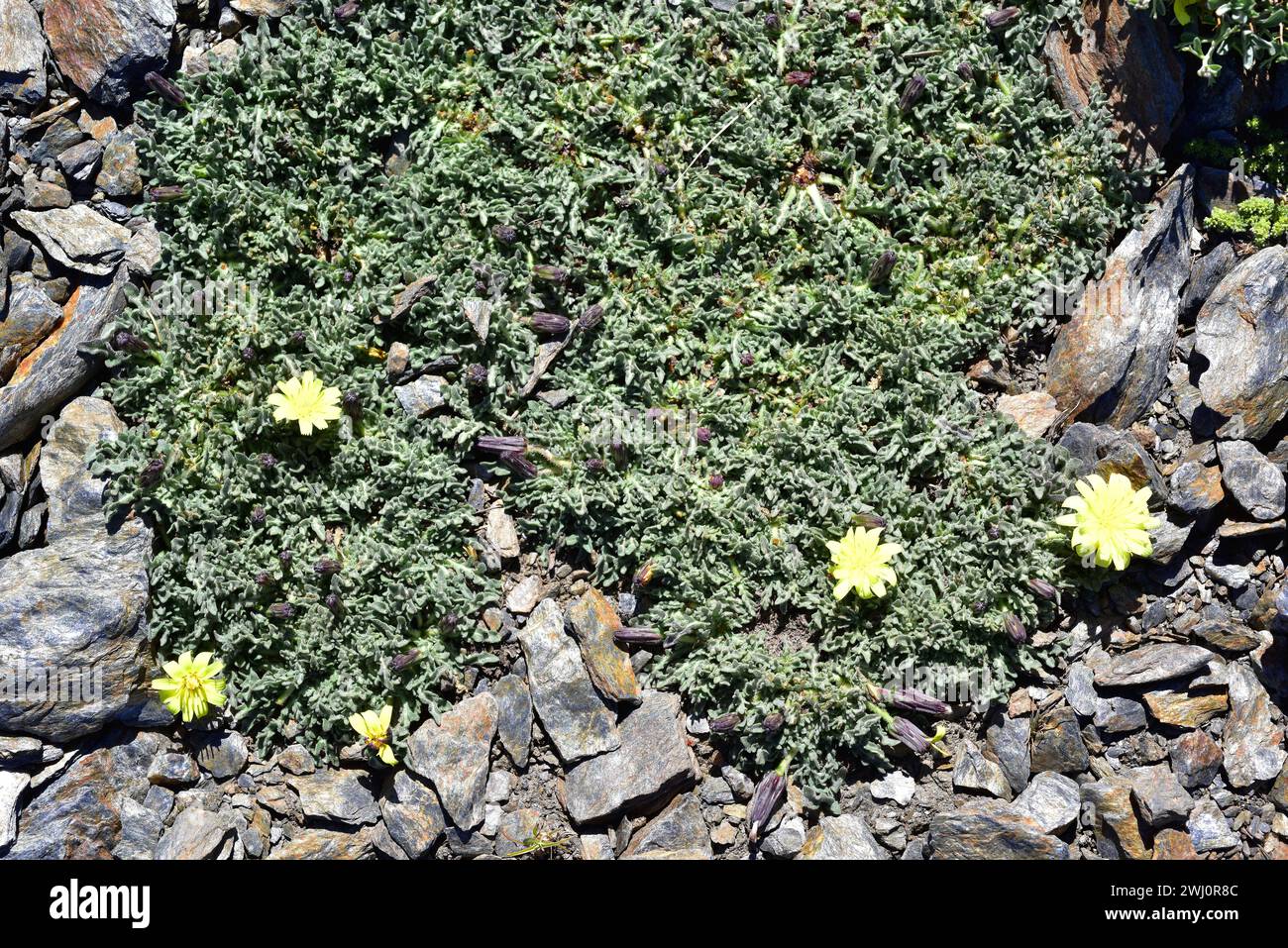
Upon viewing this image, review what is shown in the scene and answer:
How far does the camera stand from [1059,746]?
5.63 metres

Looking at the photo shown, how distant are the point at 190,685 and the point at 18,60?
3.91 meters

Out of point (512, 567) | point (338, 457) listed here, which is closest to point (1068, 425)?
point (512, 567)

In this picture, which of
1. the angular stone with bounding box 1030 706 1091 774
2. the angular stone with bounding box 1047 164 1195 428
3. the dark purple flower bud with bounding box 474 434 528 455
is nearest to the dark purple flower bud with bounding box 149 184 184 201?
the dark purple flower bud with bounding box 474 434 528 455

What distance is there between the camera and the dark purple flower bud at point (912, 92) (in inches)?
244

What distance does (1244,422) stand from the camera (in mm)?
5797

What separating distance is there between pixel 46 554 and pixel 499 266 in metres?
3.02

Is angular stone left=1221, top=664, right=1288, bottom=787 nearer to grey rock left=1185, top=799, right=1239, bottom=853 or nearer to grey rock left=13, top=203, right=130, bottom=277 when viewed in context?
grey rock left=1185, top=799, right=1239, bottom=853

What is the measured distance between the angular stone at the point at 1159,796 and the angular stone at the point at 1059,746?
27cm

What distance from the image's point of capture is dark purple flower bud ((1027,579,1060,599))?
567 cm

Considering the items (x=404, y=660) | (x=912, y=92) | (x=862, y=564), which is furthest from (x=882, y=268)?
(x=404, y=660)

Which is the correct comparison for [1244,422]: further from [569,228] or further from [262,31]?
[262,31]

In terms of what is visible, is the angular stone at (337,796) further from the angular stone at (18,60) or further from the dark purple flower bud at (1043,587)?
the angular stone at (18,60)

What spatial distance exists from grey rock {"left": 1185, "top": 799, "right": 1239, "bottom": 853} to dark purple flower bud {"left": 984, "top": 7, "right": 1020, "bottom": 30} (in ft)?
15.4

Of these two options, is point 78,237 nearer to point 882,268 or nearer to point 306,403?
point 306,403
